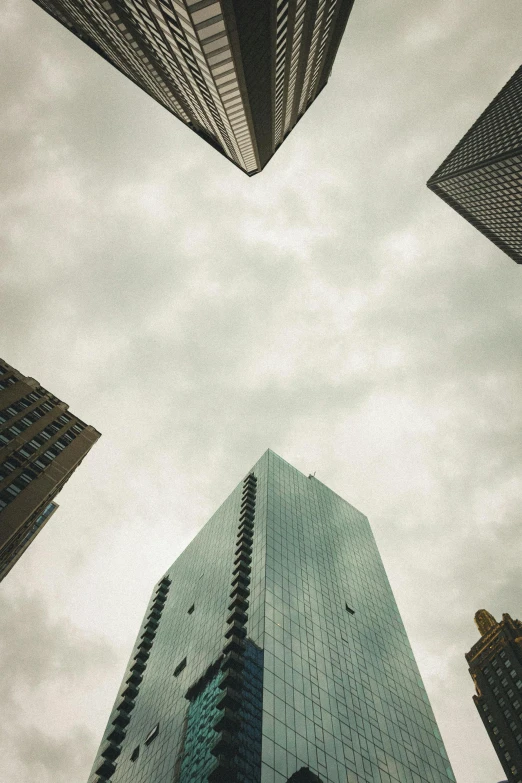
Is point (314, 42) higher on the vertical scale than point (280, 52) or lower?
higher

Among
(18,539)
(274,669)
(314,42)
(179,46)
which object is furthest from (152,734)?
(314,42)

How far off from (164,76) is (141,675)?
9489 cm

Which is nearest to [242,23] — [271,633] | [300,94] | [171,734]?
[300,94]

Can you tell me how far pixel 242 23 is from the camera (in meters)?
38.6

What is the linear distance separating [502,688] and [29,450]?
11559cm

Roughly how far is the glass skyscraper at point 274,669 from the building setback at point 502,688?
4332 centimetres

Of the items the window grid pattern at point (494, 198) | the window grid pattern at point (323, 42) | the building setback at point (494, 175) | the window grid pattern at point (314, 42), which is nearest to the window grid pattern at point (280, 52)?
the window grid pattern at point (314, 42)

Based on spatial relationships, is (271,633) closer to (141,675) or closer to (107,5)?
(141,675)

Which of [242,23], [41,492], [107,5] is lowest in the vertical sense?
[41,492]

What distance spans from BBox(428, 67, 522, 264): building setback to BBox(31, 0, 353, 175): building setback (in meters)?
43.4

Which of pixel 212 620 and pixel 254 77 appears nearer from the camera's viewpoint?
pixel 254 77

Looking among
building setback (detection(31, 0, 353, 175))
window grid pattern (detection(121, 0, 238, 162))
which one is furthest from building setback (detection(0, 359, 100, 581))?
building setback (detection(31, 0, 353, 175))

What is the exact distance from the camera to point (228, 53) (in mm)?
42469

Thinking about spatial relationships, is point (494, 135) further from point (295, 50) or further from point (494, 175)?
point (295, 50)
